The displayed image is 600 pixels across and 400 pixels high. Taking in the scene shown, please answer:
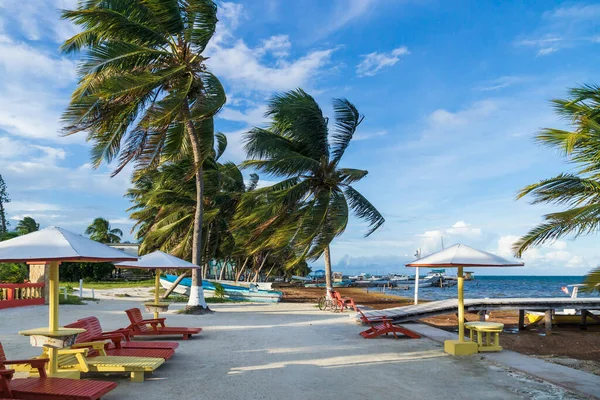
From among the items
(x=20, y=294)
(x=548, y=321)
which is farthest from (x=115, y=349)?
(x=548, y=321)

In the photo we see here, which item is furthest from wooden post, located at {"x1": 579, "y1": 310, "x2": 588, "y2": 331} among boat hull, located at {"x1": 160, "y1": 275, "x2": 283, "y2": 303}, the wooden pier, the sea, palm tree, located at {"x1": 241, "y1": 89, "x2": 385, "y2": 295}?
boat hull, located at {"x1": 160, "y1": 275, "x2": 283, "y2": 303}

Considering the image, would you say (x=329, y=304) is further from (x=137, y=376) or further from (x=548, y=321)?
(x=137, y=376)

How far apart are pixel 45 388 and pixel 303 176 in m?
15.0

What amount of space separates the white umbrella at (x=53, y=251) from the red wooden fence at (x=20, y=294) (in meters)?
13.5

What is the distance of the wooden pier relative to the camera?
14.3 m

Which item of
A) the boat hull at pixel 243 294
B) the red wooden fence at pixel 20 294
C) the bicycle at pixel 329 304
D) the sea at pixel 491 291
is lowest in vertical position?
the sea at pixel 491 291

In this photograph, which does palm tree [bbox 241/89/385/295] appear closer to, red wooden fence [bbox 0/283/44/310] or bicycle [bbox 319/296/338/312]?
bicycle [bbox 319/296/338/312]

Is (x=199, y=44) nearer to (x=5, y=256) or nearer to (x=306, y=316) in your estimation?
(x=306, y=316)

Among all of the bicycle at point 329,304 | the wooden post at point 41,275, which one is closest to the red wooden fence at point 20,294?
the wooden post at point 41,275

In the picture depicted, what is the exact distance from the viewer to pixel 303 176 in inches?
786

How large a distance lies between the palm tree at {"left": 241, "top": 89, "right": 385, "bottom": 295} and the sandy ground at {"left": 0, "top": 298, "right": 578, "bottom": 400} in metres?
5.68

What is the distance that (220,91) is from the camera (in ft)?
53.8

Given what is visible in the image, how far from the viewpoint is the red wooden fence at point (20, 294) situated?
18.3 meters

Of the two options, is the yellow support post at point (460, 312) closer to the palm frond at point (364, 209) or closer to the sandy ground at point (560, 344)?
the sandy ground at point (560, 344)
